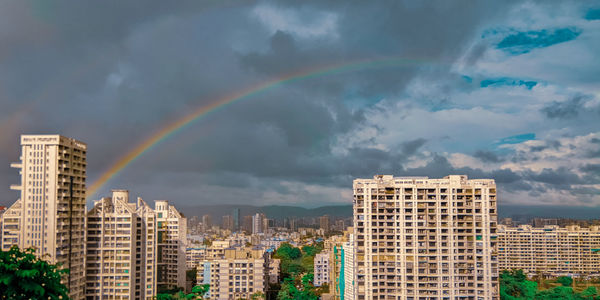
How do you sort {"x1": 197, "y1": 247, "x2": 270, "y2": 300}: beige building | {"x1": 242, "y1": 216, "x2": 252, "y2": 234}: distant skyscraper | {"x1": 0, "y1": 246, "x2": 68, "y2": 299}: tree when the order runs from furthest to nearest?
1. {"x1": 242, "y1": 216, "x2": 252, "y2": 234}: distant skyscraper
2. {"x1": 197, "y1": 247, "x2": 270, "y2": 300}: beige building
3. {"x1": 0, "y1": 246, "x2": 68, "y2": 299}: tree

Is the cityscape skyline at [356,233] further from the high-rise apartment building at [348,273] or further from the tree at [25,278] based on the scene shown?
the tree at [25,278]

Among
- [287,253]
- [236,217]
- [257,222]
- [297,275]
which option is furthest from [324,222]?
[297,275]

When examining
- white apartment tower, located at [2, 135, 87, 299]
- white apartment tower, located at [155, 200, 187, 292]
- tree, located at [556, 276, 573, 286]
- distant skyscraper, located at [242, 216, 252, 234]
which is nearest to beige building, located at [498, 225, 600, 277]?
tree, located at [556, 276, 573, 286]

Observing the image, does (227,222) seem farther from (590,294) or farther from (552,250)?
(590,294)

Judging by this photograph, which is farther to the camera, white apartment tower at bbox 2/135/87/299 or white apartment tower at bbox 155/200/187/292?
→ white apartment tower at bbox 155/200/187/292

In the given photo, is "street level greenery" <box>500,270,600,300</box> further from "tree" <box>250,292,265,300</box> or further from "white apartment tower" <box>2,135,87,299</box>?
"white apartment tower" <box>2,135,87,299</box>
